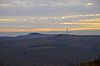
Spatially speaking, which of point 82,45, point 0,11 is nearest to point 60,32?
point 82,45

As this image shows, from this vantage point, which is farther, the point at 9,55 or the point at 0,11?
the point at 0,11

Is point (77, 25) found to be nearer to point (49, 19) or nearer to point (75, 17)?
point (75, 17)

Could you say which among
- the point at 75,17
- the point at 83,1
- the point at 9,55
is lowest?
the point at 9,55

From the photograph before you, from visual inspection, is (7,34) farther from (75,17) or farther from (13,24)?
(75,17)

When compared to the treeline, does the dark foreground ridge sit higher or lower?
higher

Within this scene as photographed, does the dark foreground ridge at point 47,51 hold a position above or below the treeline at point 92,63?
above

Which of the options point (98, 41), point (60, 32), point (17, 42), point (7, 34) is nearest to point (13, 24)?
point (7, 34)

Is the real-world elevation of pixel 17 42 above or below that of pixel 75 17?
below
